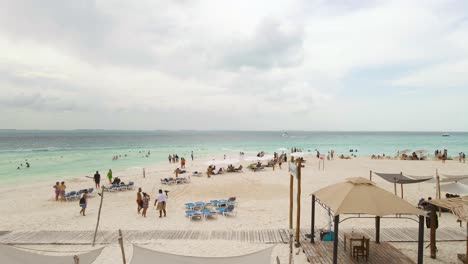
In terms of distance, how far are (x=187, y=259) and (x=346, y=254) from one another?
15.4 feet

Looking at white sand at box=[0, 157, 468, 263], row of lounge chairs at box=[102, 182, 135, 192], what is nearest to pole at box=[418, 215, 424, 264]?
white sand at box=[0, 157, 468, 263]

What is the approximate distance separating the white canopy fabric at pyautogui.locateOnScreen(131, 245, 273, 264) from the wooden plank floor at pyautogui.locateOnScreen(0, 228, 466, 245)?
3796 millimetres

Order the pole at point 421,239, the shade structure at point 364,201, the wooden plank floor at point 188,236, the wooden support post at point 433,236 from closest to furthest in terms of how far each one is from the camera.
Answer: the shade structure at point 364,201 → the pole at point 421,239 → the wooden support post at point 433,236 → the wooden plank floor at point 188,236

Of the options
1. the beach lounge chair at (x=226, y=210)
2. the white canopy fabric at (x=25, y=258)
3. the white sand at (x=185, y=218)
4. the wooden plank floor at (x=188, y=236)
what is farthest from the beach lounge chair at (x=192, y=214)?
the white canopy fabric at (x=25, y=258)

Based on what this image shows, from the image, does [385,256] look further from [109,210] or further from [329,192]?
[109,210]

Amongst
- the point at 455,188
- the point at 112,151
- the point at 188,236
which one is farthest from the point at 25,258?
the point at 112,151

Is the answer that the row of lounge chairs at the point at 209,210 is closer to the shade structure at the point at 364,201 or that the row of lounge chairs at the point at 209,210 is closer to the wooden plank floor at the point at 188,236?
the wooden plank floor at the point at 188,236

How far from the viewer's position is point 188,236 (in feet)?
32.0

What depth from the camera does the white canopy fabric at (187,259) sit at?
531 cm

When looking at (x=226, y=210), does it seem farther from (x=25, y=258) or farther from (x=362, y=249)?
(x=25, y=258)

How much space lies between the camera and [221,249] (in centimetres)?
865

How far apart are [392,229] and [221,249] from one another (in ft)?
20.5

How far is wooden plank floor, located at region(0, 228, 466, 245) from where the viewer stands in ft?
30.8

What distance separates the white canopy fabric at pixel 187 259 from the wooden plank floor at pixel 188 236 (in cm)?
380
